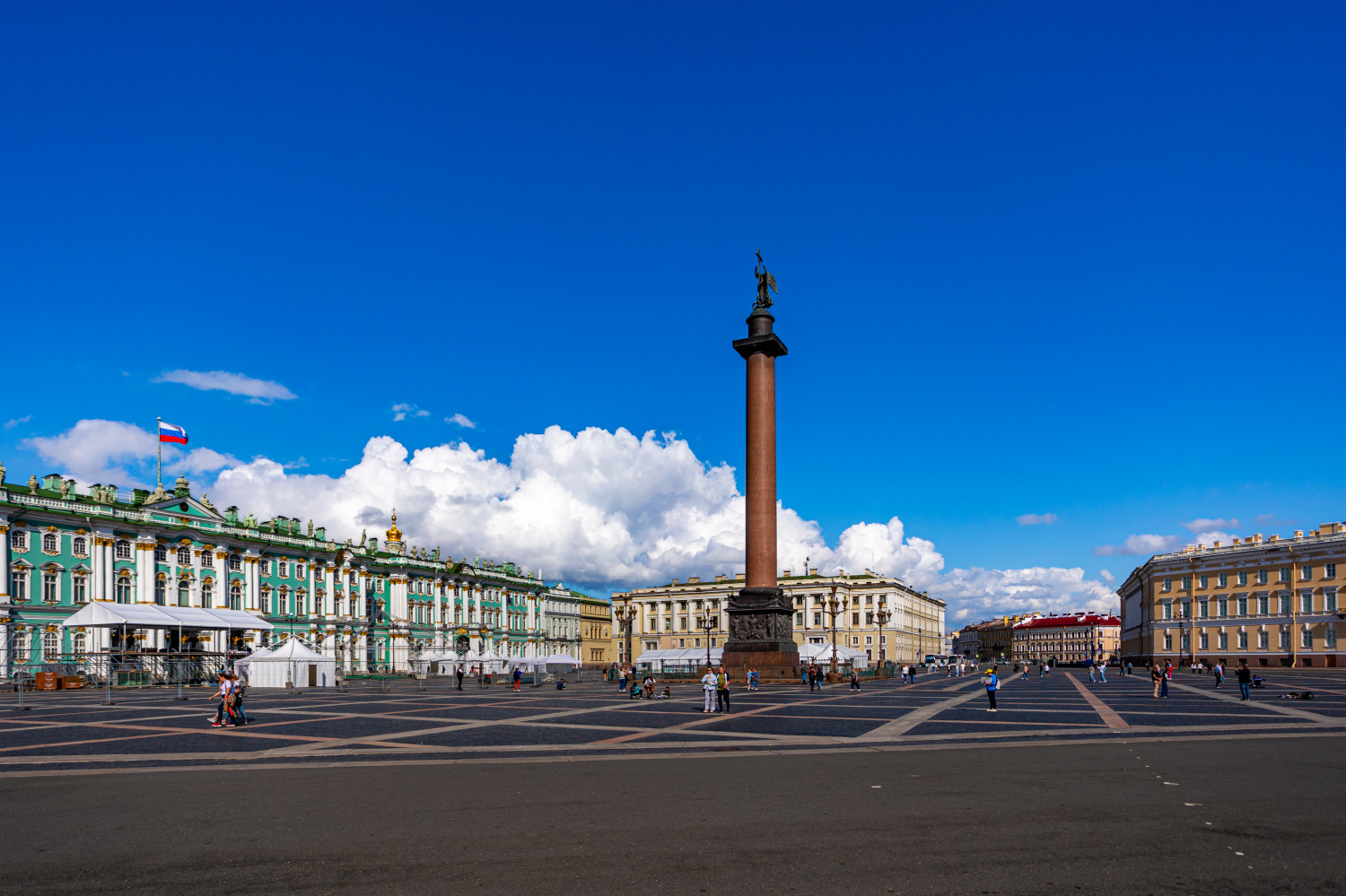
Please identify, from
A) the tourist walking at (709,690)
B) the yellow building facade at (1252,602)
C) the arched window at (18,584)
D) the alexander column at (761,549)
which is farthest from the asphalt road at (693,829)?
the yellow building facade at (1252,602)

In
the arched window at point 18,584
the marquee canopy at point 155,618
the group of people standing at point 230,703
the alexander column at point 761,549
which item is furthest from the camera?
the arched window at point 18,584

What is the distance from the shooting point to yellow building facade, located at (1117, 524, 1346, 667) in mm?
94250

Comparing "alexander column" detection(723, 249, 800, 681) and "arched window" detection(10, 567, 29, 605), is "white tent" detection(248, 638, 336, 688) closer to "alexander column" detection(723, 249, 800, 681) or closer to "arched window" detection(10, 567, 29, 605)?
"alexander column" detection(723, 249, 800, 681)

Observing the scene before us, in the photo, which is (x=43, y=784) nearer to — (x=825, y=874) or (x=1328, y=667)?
(x=825, y=874)

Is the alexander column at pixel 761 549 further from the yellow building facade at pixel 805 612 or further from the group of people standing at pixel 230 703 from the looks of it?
the yellow building facade at pixel 805 612

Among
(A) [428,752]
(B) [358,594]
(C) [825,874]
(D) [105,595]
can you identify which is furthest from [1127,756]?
(B) [358,594]

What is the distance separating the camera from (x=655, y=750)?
19125 millimetres

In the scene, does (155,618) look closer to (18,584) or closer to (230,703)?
(18,584)

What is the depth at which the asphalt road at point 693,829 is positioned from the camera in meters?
8.35

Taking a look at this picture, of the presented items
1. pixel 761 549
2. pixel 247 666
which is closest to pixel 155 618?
pixel 247 666

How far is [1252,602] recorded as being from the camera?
10425 cm

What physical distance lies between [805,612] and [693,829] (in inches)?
6110

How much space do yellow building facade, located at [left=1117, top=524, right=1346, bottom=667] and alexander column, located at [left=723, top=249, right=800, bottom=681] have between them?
70.9 m

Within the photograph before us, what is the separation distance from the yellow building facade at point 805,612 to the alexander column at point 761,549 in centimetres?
10195
